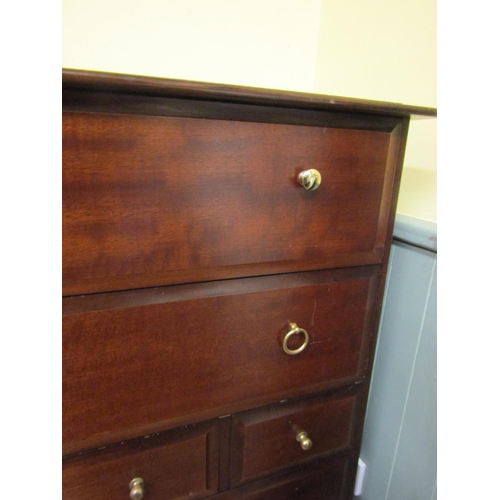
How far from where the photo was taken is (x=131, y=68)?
81 centimetres

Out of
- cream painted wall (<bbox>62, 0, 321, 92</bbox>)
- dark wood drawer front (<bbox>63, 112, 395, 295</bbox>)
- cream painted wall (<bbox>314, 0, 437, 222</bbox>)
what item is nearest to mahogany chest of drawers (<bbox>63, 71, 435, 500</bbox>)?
dark wood drawer front (<bbox>63, 112, 395, 295</bbox>)

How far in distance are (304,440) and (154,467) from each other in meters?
0.25

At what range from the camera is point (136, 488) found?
512 mm

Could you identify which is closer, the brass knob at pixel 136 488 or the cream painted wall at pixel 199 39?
the brass knob at pixel 136 488

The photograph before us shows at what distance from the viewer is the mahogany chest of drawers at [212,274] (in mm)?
417

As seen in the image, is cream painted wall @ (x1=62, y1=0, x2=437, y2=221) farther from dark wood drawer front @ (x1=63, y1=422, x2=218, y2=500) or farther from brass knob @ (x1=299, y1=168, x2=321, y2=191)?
dark wood drawer front @ (x1=63, y1=422, x2=218, y2=500)

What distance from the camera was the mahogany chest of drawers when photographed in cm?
42

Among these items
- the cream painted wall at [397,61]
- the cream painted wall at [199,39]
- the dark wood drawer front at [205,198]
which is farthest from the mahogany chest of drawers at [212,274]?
the cream painted wall at [199,39]

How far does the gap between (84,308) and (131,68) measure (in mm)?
609

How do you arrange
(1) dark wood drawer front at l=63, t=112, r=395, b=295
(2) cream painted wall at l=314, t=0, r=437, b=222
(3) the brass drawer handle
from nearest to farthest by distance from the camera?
(1) dark wood drawer front at l=63, t=112, r=395, b=295 → (3) the brass drawer handle → (2) cream painted wall at l=314, t=0, r=437, b=222

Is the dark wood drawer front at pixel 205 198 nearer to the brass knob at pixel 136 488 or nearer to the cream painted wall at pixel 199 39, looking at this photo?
the brass knob at pixel 136 488

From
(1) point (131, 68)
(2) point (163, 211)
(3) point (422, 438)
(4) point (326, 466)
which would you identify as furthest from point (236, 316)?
(1) point (131, 68)
